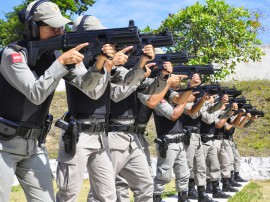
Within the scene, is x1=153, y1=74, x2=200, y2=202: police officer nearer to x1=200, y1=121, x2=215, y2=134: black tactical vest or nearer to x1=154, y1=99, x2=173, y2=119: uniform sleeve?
x1=154, y1=99, x2=173, y2=119: uniform sleeve

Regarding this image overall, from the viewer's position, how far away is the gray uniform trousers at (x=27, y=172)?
13.6 feet

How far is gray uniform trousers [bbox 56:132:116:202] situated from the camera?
521cm

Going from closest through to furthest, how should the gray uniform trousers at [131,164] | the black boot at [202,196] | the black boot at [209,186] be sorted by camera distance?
1. the gray uniform trousers at [131,164]
2. the black boot at [202,196]
3. the black boot at [209,186]

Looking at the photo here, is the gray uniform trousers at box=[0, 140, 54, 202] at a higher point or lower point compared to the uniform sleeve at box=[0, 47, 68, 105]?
lower

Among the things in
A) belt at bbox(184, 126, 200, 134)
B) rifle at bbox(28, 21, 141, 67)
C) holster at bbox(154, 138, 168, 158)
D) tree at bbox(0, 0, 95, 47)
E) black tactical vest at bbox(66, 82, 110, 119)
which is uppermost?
tree at bbox(0, 0, 95, 47)

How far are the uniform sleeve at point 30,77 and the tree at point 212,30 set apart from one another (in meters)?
13.4

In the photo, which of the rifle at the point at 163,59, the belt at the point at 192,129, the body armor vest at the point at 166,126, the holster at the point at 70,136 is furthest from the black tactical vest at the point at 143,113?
the belt at the point at 192,129

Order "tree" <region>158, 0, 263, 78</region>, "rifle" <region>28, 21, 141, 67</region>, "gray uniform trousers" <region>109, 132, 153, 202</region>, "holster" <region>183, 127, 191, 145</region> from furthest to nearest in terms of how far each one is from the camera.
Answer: "tree" <region>158, 0, 263, 78</region> → "holster" <region>183, 127, 191, 145</region> → "gray uniform trousers" <region>109, 132, 153, 202</region> → "rifle" <region>28, 21, 141, 67</region>

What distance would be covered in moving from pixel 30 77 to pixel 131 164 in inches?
94.6

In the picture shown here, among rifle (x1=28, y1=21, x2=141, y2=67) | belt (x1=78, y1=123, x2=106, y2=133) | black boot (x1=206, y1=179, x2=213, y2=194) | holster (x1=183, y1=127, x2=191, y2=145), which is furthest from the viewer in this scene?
black boot (x1=206, y1=179, x2=213, y2=194)

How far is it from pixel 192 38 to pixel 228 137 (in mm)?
4953

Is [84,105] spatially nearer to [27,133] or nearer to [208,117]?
[27,133]

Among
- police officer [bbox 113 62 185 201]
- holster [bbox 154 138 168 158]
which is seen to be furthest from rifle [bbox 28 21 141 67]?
holster [bbox 154 138 168 158]

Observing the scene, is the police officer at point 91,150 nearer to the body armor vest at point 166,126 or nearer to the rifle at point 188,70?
the rifle at point 188,70
